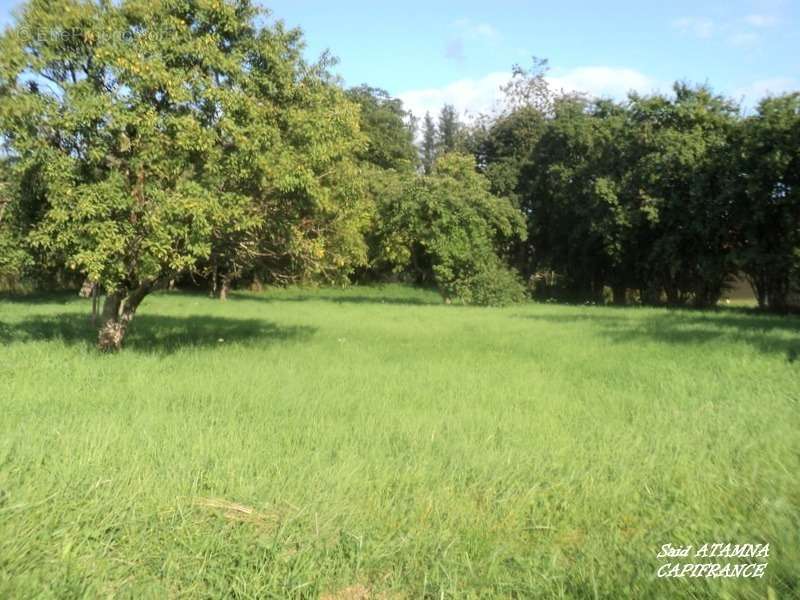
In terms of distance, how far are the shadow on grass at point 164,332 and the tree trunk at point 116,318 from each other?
0.24 meters

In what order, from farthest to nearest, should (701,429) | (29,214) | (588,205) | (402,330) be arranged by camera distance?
1. (588,205)
2. (402,330)
3. (29,214)
4. (701,429)

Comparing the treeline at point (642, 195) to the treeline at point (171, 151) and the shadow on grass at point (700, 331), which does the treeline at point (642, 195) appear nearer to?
the treeline at point (171, 151)

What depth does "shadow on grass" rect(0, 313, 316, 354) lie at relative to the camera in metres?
12.5

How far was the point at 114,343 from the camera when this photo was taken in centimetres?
1162

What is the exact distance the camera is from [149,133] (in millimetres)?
9891

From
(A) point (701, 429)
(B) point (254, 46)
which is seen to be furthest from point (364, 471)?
(B) point (254, 46)

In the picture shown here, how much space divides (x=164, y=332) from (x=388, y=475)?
1076 cm

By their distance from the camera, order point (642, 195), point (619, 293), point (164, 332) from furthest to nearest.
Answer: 1. point (619, 293)
2. point (642, 195)
3. point (164, 332)

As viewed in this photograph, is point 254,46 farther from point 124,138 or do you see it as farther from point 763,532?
point 763,532

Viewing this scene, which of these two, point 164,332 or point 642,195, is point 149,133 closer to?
point 164,332

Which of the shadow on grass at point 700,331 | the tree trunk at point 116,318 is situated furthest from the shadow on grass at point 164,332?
the shadow on grass at point 700,331

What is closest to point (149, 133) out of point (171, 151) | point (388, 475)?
point (171, 151)

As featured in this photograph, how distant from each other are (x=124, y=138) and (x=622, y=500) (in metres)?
8.94

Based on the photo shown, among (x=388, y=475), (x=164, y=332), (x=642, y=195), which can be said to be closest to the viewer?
(x=388, y=475)
